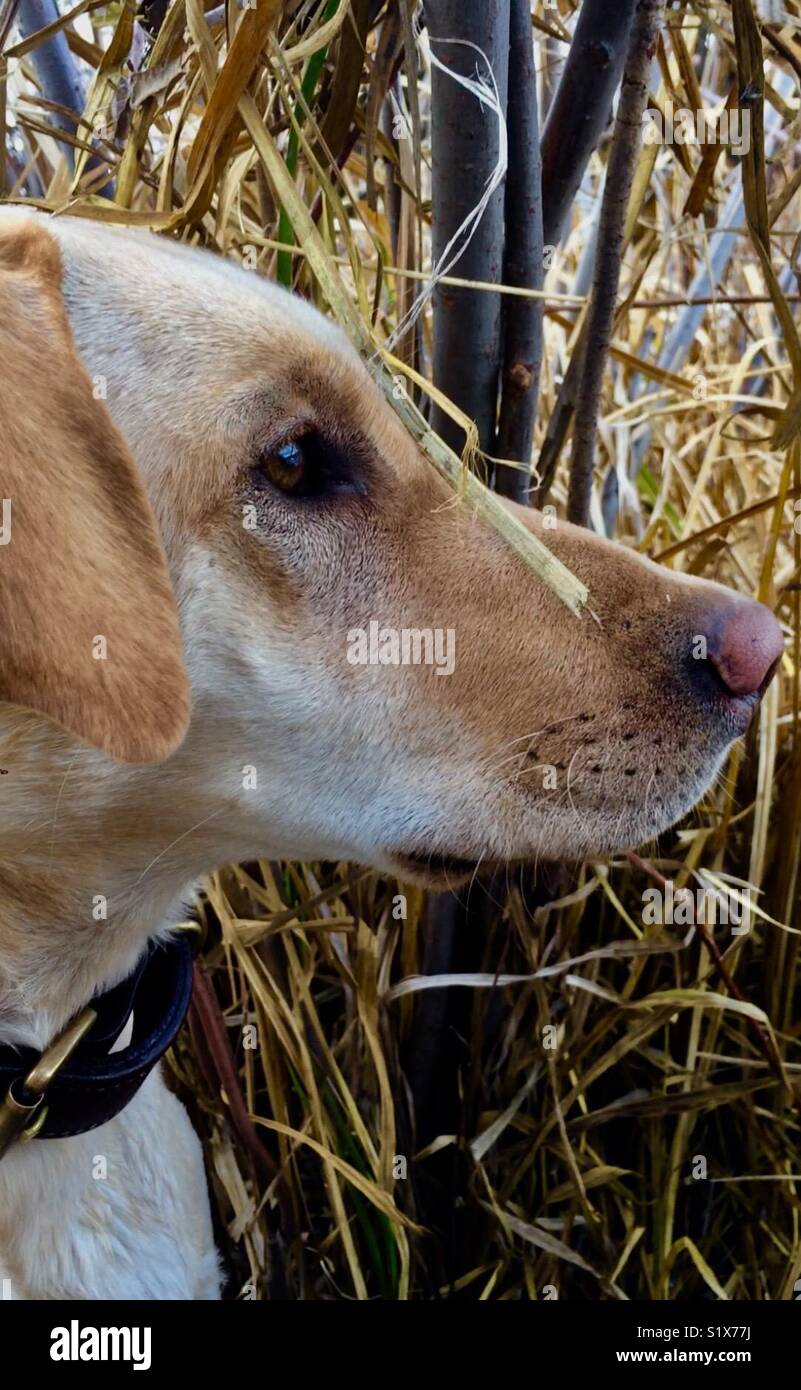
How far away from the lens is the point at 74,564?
1.10 meters

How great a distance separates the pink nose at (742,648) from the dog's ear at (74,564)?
559 mm

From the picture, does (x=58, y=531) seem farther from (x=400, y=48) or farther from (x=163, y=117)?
(x=163, y=117)

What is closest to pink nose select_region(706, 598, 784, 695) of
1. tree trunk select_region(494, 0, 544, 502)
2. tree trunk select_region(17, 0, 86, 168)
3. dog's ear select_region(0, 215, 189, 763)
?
tree trunk select_region(494, 0, 544, 502)

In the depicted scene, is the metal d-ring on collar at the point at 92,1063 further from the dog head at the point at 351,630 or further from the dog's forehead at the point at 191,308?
the dog's forehead at the point at 191,308

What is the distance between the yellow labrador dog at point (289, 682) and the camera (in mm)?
1281

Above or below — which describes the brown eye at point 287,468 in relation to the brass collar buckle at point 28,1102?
above

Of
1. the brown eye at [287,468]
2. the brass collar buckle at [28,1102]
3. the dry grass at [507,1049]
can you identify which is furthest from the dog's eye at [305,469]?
the brass collar buckle at [28,1102]

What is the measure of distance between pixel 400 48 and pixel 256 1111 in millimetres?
1538

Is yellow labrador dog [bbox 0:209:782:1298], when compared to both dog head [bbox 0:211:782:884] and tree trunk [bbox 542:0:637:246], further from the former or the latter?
tree trunk [bbox 542:0:637:246]

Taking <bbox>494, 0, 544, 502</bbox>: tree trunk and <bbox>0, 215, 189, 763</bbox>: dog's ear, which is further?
<bbox>494, 0, 544, 502</bbox>: tree trunk

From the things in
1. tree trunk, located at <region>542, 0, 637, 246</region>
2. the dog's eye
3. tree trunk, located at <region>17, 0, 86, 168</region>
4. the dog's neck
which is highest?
tree trunk, located at <region>17, 0, 86, 168</region>

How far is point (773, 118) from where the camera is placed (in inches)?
113

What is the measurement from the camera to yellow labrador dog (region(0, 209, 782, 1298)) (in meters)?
1.28

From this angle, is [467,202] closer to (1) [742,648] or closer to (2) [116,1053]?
(1) [742,648]
